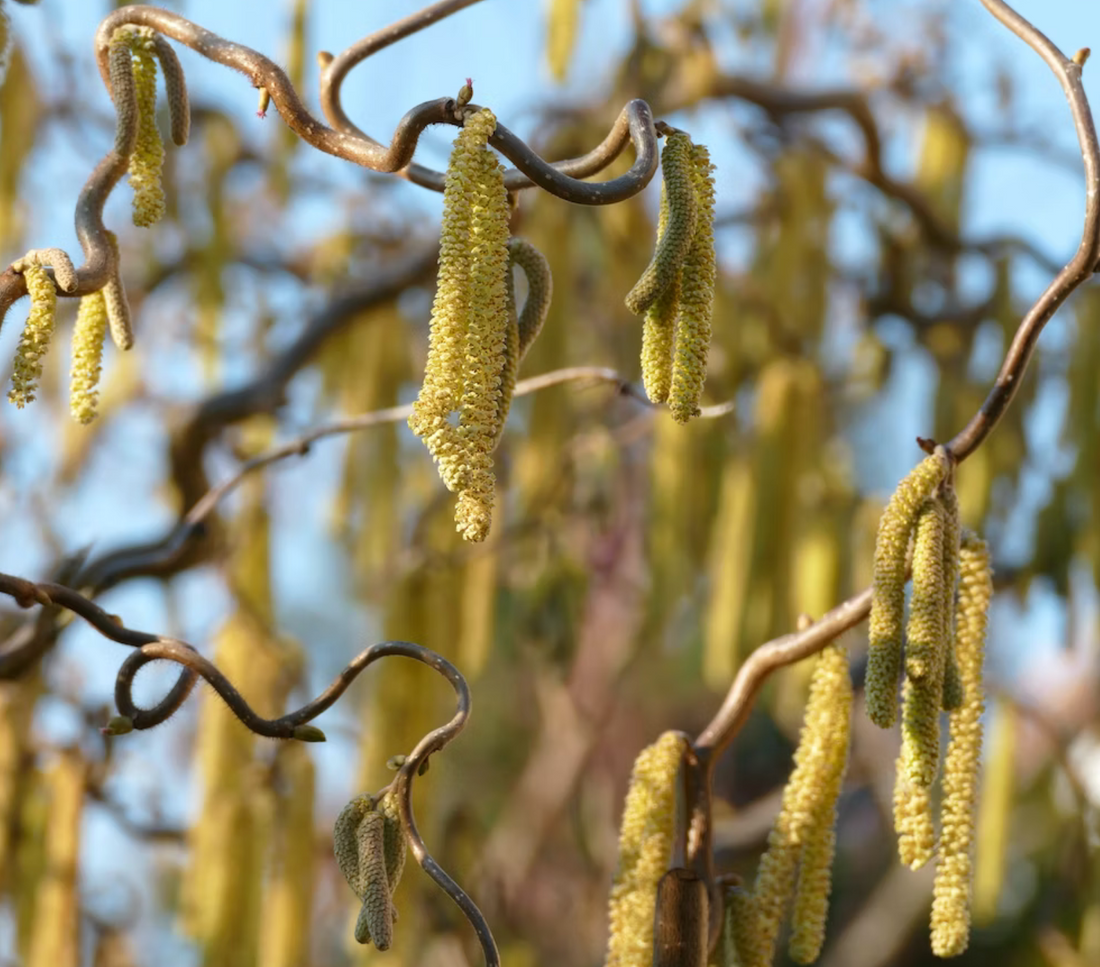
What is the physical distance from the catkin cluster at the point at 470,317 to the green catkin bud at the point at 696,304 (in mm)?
100

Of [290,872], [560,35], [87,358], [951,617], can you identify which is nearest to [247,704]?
[87,358]

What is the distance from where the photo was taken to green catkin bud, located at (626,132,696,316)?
0.87m

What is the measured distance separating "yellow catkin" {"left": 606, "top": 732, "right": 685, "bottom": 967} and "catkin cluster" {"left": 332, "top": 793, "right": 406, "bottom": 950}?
0.23 meters

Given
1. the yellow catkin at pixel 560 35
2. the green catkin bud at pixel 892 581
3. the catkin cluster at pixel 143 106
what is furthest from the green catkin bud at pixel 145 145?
the yellow catkin at pixel 560 35

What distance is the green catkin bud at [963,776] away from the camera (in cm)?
102

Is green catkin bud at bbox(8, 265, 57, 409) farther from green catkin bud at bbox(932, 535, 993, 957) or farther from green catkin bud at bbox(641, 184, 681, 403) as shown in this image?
green catkin bud at bbox(932, 535, 993, 957)

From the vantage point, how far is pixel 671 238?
0.87m

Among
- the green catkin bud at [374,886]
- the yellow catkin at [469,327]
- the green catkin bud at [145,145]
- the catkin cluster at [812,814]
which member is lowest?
the green catkin bud at [374,886]

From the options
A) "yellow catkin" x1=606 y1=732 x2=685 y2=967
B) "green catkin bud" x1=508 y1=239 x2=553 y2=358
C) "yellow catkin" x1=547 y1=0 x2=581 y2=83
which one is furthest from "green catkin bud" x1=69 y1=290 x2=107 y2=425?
"yellow catkin" x1=547 y1=0 x2=581 y2=83

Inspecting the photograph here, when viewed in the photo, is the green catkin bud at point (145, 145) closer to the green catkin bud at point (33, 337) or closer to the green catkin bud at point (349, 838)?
the green catkin bud at point (33, 337)

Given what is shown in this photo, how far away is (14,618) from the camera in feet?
7.61

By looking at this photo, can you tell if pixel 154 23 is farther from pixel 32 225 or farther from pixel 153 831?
pixel 32 225

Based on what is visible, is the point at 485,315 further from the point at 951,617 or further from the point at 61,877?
the point at 61,877

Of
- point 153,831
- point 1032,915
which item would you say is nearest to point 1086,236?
point 153,831
